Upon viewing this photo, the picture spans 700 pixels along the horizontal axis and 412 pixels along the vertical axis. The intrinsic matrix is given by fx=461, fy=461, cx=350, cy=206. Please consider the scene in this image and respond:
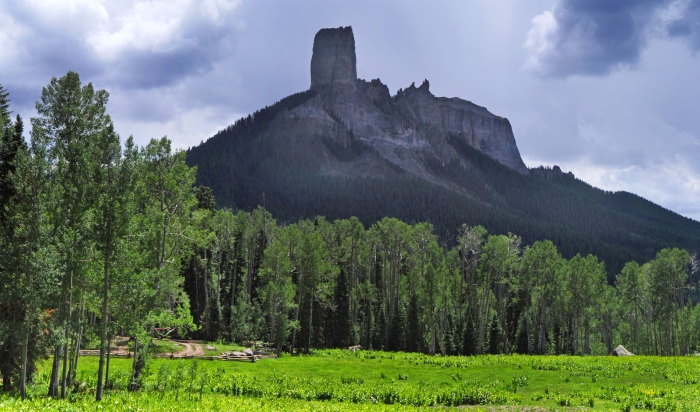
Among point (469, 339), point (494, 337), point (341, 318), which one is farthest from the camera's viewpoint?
point (494, 337)

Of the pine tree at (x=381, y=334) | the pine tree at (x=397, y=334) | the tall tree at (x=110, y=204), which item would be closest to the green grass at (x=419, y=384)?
the tall tree at (x=110, y=204)

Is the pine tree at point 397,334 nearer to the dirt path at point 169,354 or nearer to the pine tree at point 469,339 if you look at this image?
the pine tree at point 469,339

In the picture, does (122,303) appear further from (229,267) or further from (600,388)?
(229,267)

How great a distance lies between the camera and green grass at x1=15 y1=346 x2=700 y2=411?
2355 cm

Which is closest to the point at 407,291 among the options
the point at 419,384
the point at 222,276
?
the point at 222,276

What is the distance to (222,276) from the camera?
7469 centimetres

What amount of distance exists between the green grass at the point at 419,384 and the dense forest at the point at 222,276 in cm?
325

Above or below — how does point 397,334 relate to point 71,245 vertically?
below

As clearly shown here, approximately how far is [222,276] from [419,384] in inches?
1988

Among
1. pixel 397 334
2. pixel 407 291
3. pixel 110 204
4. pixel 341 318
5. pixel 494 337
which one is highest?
pixel 110 204


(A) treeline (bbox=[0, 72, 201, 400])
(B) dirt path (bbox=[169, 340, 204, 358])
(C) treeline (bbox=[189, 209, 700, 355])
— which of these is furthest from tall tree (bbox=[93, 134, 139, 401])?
(C) treeline (bbox=[189, 209, 700, 355])

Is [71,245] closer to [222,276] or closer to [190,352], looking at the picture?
[190,352]

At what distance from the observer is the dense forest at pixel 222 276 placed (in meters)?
23.8

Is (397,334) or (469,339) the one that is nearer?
(469,339)
